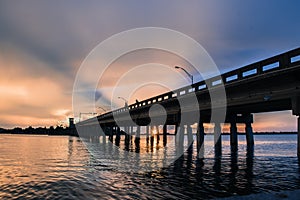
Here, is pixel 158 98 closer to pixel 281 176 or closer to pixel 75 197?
pixel 281 176

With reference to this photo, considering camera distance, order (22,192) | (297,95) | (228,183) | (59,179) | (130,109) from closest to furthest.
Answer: (22,192) < (228,183) < (59,179) < (297,95) < (130,109)

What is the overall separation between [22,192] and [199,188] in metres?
7.67

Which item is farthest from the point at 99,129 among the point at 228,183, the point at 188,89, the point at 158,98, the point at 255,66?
the point at 228,183

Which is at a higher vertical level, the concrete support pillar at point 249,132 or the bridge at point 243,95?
the bridge at point 243,95

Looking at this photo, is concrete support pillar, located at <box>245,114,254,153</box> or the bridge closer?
the bridge

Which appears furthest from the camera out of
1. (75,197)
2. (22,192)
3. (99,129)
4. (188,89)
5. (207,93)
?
(99,129)

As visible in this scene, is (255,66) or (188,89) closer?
(255,66)

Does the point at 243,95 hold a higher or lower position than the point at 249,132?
higher

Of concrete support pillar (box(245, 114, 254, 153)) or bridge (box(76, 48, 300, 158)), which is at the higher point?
bridge (box(76, 48, 300, 158))

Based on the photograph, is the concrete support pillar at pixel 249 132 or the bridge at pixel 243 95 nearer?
the bridge at pixel 243 95

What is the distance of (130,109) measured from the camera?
58406mm

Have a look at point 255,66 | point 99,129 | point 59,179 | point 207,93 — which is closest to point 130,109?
point 207,93

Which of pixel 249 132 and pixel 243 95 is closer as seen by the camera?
pixel 243 95

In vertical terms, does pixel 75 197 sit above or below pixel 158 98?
below
